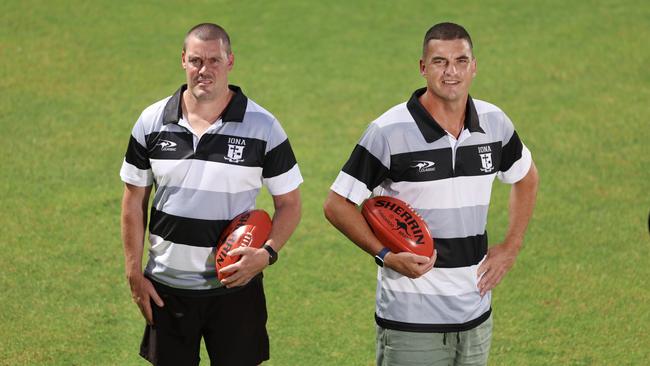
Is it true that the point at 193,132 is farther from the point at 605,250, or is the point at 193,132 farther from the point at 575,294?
the point at 605,250

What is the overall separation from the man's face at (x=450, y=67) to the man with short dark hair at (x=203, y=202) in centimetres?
81

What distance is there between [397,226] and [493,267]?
57 cm

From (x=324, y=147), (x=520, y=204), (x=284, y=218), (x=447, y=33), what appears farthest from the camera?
(x=324, y=147)

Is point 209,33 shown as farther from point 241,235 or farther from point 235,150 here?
point 241,235

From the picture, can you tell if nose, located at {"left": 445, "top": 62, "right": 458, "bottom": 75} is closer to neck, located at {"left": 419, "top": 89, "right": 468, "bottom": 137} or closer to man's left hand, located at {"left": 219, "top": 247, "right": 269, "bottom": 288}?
neck, located at {"left": 419, "top": 89, "right": 468, "bottom": 137}

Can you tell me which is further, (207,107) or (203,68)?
(207,107)

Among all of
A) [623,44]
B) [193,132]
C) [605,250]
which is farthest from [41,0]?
[193,132]

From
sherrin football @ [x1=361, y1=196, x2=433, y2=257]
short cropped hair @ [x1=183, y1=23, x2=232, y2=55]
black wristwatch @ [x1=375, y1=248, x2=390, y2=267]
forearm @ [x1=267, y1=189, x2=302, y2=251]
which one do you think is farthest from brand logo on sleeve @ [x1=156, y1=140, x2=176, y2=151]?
black wristwatch @ [x1=375, y1=248, x2=390, y2=267]

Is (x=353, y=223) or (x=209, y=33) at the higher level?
(x=209, y=33)

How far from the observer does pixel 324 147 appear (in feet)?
31.6

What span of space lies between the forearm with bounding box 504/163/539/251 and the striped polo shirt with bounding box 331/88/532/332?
0.42 m

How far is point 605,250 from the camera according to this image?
7902 millimetres

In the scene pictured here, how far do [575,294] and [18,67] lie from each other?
22.9 ft

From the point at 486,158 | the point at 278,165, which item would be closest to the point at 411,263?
the point at 486,158
